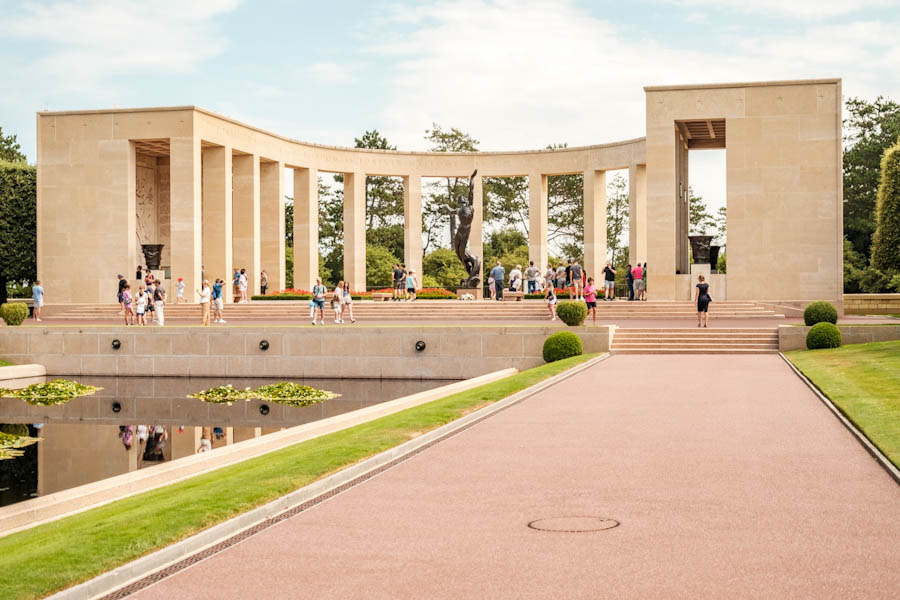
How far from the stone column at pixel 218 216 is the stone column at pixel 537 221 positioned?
15.1 meters

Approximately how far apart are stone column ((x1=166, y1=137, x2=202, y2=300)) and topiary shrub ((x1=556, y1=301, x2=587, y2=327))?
69.6ft

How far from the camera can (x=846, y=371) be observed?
1891 cm

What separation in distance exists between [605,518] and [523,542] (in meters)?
0.95

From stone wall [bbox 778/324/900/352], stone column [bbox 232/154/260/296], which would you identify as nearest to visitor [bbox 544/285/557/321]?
stone wall [bbox 778/324/900/352]

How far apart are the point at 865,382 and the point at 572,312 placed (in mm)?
9959

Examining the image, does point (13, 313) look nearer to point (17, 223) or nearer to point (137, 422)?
point (137, 422)

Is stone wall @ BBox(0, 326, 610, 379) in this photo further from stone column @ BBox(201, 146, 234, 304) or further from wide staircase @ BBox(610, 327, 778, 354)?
stone column @ BBox(201, 146, 234, 304)

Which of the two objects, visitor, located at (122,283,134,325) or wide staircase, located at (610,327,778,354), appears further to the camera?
visitor, located at (122,283,134,325)

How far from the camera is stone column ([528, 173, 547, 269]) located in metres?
49.6

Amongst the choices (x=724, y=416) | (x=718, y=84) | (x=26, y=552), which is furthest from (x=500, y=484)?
(x=718, y=84)

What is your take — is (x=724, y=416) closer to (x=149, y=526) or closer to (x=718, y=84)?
(x=149, y=526)

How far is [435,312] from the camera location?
34469 millimetres

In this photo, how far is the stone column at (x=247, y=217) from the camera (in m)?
45.9

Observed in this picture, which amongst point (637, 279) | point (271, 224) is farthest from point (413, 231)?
point (637, 279)
